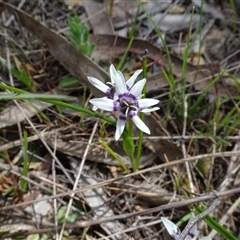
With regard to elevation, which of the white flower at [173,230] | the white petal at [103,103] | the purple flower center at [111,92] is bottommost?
the white flower at [173,230]

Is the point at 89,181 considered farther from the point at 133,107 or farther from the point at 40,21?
the point at 40,21

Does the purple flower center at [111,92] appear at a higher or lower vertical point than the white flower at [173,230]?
higher

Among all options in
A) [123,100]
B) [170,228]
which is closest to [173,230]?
[170,228]

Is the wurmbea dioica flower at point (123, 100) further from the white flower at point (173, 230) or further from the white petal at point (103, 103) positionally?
the white flower at point (173, 230)

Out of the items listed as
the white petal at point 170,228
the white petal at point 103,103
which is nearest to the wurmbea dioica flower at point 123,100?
the white petal at point 103,103

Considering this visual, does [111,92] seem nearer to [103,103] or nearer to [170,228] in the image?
[103,103]

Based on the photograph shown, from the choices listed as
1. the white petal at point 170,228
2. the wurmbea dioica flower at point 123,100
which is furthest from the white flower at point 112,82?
the white petal at point 170,228

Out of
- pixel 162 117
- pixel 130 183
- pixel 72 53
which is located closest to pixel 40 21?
pixel 72 53

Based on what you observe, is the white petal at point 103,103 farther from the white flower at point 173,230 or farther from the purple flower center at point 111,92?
the white flower at point 173,230

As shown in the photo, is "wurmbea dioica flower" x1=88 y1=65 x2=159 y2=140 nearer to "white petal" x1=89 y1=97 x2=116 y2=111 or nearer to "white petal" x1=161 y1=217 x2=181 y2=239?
"white petal" x1=89 y1=97 x2=116 y2=111
